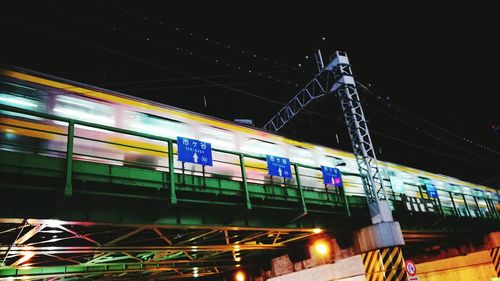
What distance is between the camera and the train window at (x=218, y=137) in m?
10.4

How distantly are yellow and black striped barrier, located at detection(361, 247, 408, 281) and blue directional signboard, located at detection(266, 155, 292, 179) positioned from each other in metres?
4.05

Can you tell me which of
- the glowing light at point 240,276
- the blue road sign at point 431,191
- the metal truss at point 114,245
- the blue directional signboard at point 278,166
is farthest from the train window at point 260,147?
the glowing light at point 240,276

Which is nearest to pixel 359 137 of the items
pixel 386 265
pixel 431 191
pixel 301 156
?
pixel 301 156

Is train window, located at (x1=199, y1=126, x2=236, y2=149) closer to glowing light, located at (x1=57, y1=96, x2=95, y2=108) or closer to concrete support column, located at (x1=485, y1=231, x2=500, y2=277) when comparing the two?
glowing light, located at (x1=57, y1=96, x2=95, y2=108)

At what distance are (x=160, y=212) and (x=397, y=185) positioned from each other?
11726mm

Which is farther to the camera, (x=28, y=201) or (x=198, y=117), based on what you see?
(x=198, y=117)

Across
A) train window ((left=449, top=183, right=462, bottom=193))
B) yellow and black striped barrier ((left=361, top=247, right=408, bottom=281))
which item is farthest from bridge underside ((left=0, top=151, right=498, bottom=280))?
train window ((left=449, top=183, right=462, bottom=193))

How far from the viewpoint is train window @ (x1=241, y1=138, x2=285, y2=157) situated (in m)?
11.2

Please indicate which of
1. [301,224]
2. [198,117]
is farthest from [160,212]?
[301,224]

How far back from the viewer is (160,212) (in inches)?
296

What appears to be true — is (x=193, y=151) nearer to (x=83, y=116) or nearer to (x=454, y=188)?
(x=83, y=116)

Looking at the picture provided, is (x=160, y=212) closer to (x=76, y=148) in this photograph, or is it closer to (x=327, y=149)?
(x=76, y=148)

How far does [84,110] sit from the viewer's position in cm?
855

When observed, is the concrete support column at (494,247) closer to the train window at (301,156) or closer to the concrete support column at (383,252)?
the concrete support column at (383,252)
